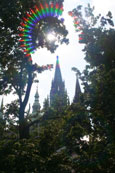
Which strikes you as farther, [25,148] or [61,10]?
[61,10]

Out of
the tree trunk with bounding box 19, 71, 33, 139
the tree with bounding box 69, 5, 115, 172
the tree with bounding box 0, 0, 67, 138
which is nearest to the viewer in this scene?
the tree with bounding box 69, 5, 115, 172

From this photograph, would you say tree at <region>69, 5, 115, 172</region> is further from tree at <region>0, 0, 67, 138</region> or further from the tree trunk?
the tree trunk

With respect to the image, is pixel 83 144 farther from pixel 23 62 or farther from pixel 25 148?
pixel 23 62

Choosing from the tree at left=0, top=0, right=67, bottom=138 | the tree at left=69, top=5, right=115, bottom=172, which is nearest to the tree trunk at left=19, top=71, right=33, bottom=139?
the tree at left=0, top=0, right=67, bottom=138

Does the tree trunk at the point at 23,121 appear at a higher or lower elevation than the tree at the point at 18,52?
lower

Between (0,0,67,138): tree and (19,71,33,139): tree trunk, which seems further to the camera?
(19,71,33,139): tree trunk

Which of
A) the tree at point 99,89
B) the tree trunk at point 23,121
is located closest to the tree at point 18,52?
the tree trunk at point 23,121

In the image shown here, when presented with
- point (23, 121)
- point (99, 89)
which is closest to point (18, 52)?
point (23, 121)

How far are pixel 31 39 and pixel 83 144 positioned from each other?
28.4 ft

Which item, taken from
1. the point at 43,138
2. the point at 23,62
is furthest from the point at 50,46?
the point at 43,138

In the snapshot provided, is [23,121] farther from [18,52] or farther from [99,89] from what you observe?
[99,89]

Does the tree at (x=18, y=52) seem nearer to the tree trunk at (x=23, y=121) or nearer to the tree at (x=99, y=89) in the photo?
the tree trunk at (x=23, y=121)

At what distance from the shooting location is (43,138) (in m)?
10.2

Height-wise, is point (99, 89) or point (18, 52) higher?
point (18, 52)
